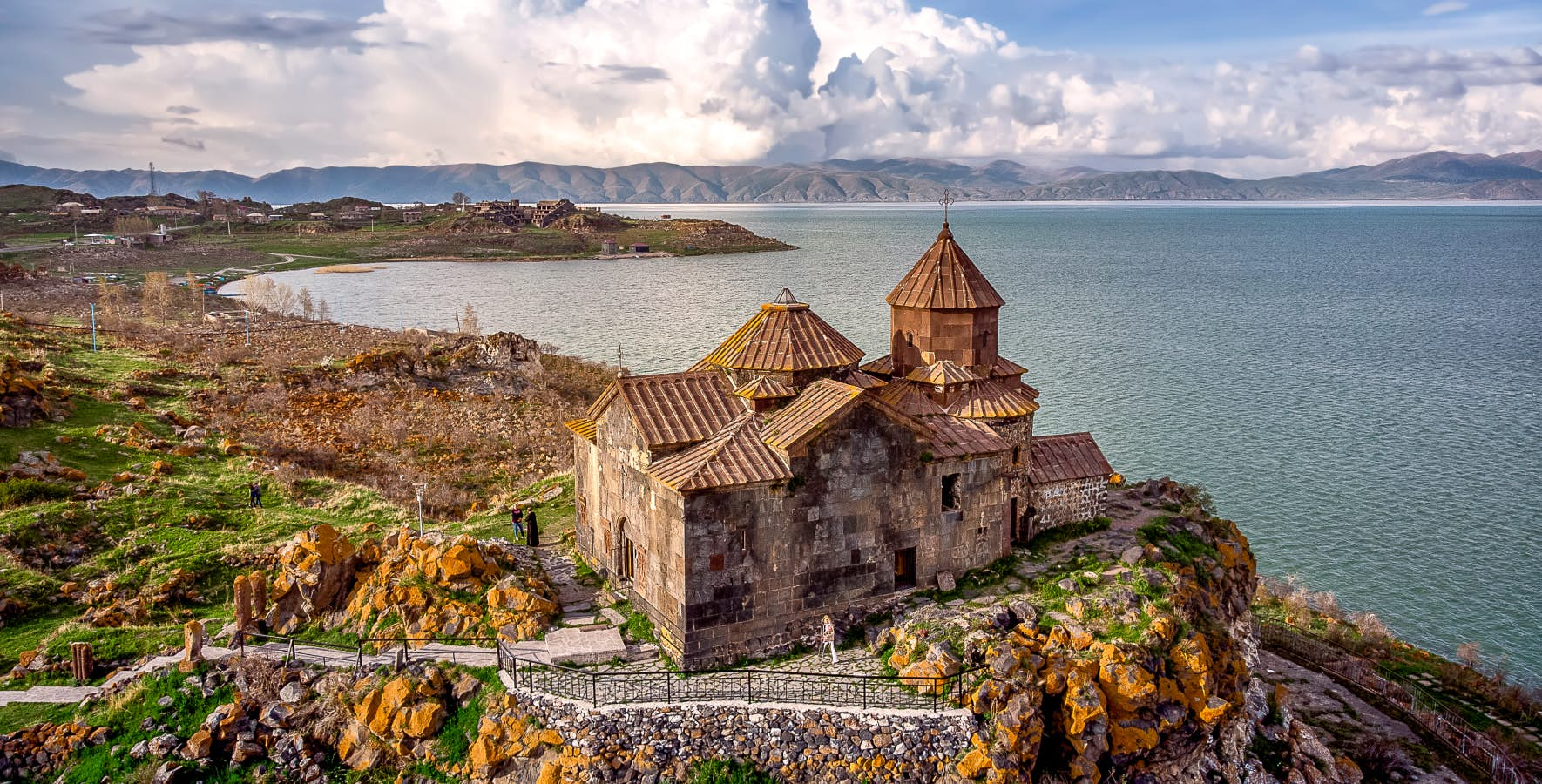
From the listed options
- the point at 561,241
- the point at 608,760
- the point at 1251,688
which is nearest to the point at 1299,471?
the point at 1251,688

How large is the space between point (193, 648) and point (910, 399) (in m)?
13.6

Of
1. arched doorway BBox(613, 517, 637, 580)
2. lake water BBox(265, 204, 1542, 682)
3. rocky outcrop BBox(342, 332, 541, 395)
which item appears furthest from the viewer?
rocky outcrop BBox(342, 332, 541, 395)

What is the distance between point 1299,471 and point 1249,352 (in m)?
23.5

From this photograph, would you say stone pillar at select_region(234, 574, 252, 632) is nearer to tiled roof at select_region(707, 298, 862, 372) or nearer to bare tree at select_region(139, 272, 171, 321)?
tiled roof at select_region(707, 298, 862, 372)

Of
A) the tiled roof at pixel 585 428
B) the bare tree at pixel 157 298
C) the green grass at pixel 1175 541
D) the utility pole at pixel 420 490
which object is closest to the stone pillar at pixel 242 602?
the utility pole at pixel 420 490

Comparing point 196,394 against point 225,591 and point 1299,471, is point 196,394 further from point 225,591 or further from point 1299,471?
point 1299,471

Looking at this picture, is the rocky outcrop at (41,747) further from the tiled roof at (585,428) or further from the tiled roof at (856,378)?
the tiled roof at (856,378)

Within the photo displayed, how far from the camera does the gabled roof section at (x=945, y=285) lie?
66.7ft

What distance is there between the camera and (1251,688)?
60.8ft

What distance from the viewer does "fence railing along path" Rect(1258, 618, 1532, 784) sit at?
1947 centimetres

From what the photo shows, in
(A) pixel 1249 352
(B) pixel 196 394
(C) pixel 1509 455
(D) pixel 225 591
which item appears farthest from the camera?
(A) pixel 1249 352

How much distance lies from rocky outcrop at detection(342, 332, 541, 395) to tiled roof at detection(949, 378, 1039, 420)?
80.7 ft

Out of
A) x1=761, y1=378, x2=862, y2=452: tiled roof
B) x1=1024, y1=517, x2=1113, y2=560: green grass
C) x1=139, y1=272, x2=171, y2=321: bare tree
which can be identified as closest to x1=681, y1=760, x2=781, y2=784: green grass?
x1=761, y1=378, x2=862, y2=452: tiled roof

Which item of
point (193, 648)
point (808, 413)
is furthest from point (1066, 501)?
point (193, 648)
